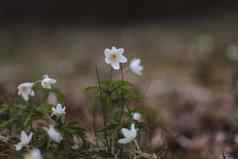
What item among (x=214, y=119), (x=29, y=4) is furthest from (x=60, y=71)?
(x=214, y=119)

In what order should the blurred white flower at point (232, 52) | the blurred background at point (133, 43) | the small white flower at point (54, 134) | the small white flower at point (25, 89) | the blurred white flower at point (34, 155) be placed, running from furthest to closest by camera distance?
the blurred white flower at point (232, 52) → the blurred background at point (133, 43) → the small white flower at point (25, 89) → the small white flower at point (54, 134) → the blurred white flower at point (34, 155)

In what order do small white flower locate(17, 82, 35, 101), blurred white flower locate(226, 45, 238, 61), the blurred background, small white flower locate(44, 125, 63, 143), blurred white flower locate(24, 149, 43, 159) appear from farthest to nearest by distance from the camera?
blurred white flower locate(226, 45, 238, 61) → the blurred background → small white flower locate(17, 82, 35, 101) → small white flower locate(44, 125, 63, 143) → blurred white flower locate(24, 149, 43, 159)

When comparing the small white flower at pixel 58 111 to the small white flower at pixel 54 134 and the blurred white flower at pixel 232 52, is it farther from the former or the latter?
the blurred white flower at pixel 232 52

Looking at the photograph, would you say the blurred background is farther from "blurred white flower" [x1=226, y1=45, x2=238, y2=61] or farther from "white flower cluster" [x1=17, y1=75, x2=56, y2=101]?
"white flower cluster" [x1=17, y1=75, x2=56, y2=101]

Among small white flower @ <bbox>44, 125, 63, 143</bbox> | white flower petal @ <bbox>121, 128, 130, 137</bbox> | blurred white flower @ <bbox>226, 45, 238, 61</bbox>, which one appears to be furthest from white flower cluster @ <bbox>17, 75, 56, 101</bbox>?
blurred white flower @ <bbox>226, 45, 238, 61</bbox>

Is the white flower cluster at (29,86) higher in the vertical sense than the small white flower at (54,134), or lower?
higher

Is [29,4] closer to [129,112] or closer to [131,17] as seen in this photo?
[131,17]

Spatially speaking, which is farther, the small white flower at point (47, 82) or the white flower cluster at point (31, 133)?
the small white flower at point (47, 82)

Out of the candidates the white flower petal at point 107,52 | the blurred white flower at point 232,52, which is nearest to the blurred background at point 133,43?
the blurred white flower at point 232,52

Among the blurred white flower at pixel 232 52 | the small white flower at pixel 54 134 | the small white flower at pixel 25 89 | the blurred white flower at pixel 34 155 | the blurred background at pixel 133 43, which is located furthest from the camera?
the blurred white flower at pixel 232 52
